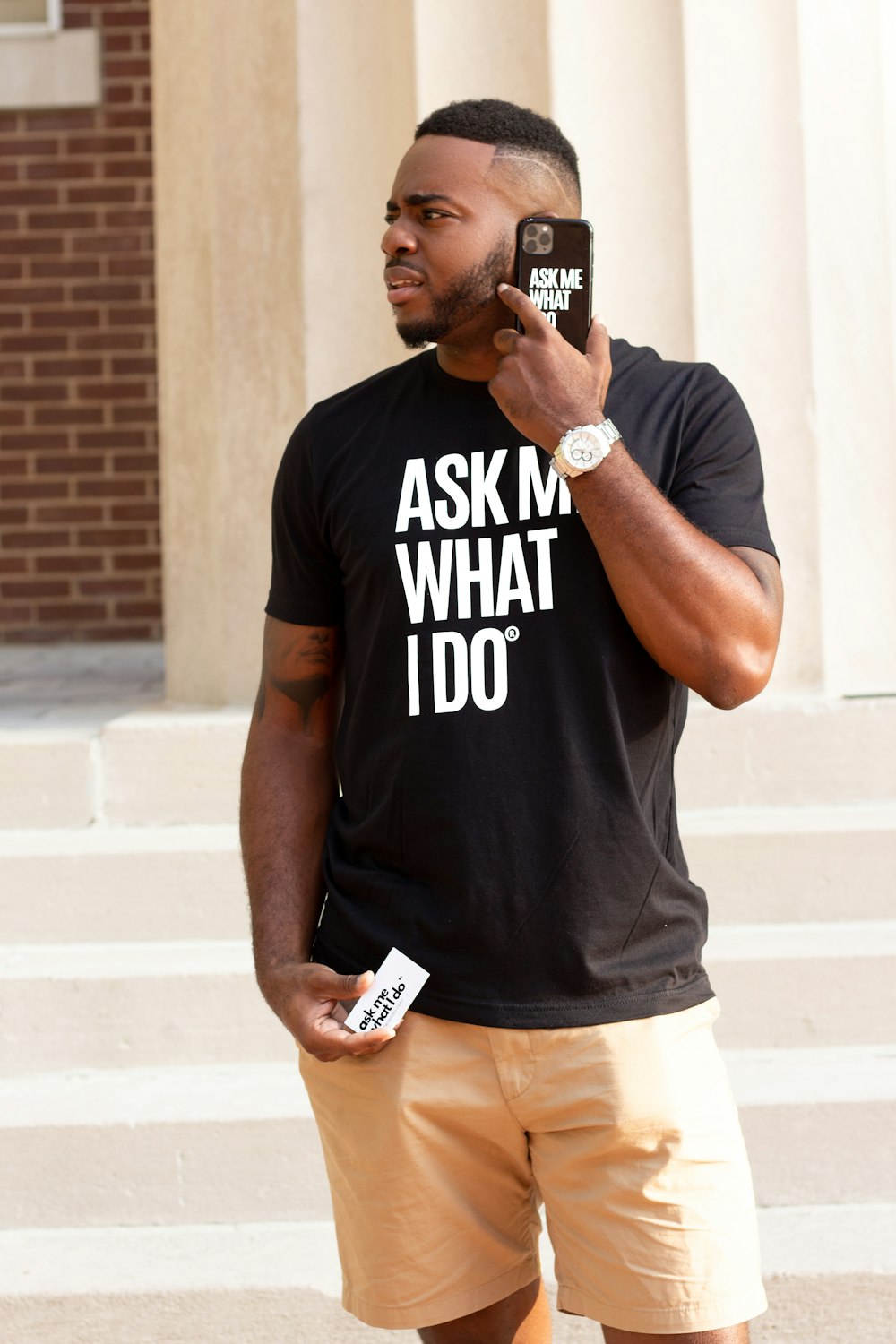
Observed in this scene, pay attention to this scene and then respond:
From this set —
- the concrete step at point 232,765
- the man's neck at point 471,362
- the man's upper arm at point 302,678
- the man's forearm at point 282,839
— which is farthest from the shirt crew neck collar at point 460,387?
the concrete step at point 232,765

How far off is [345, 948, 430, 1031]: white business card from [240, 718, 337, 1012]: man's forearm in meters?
0.17

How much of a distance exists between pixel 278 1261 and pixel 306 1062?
1142 mm

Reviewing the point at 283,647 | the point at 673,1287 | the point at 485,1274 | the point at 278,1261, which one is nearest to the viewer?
the point at 673,1287

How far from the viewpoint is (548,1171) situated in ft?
5.93

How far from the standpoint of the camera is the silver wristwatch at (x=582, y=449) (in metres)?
1.67

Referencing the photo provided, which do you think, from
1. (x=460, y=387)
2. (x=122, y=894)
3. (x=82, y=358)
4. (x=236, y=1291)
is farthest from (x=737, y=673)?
(x=82, y=358)

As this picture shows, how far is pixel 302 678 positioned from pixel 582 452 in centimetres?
59

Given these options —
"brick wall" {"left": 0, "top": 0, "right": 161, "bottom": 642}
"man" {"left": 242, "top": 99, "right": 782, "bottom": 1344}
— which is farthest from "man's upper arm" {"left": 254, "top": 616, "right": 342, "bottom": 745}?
"brick wall" {"left": 0, "top": 0, "right": 161, "bottom": 642}

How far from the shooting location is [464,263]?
6.02ft

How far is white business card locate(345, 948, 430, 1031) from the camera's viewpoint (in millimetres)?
1786

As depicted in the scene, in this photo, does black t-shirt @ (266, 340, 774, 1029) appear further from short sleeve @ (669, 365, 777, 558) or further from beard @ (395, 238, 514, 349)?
beard @ (395, 238, 514, 349)

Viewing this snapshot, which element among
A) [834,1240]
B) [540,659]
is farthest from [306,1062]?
[834,1240]

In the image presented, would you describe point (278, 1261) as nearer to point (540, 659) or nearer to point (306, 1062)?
point (306, 1062)

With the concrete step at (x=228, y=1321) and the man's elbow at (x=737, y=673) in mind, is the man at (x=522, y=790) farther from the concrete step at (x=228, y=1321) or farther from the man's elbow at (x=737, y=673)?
the concrete step at (x=228, y=1321)
